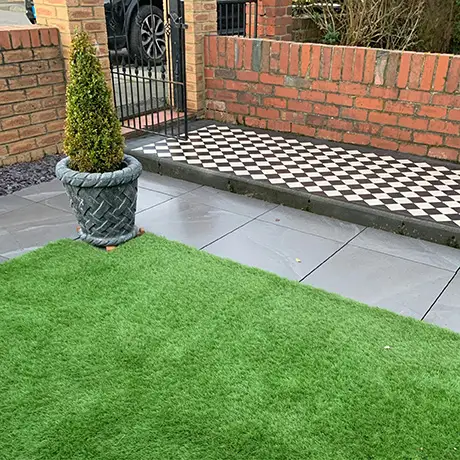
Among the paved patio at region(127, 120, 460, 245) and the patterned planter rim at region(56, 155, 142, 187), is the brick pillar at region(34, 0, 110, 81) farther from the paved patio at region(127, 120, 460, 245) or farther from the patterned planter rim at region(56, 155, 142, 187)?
the patterned planter rim at region(56, 155, 142, 187)

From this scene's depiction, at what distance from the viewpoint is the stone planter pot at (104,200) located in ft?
10.7

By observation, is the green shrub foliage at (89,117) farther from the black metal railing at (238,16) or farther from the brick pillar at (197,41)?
the black metal railing at (238,16)

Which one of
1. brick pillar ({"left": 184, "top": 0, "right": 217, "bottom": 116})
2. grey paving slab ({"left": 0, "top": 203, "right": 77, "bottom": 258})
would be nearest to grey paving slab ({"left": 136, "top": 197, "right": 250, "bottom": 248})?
grey paving slab ({"left": 0, "top": 203, "right": 77, "bottom": 258})

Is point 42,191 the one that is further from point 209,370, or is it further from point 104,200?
point 209,370

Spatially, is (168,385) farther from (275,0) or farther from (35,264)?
(275,0)

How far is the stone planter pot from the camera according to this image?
326 centimetres

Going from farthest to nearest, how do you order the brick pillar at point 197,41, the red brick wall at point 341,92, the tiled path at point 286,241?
the brick pillar at point 197,41 < the red brick wall at point 341,92 < the tiled path at point 286,241

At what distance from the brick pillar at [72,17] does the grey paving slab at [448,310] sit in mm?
3647

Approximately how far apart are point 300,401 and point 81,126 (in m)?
2.08

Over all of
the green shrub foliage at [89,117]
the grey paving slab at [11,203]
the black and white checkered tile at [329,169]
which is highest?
the green shrub foliage at [89,117]

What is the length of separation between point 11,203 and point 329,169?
103 inches

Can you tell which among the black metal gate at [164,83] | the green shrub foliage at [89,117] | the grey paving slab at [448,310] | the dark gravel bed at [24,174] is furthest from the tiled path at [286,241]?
the black metal gate at [164,83]

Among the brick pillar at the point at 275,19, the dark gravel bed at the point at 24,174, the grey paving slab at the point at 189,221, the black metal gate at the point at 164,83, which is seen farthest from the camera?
the brick pillar at the point at 275,19

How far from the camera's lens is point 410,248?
11.6 ft
